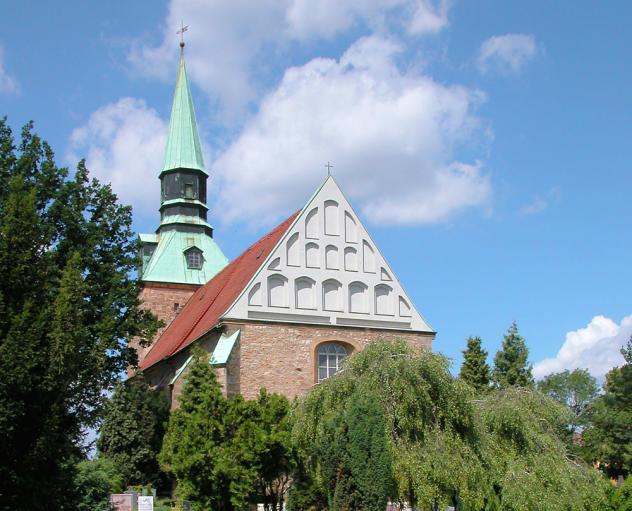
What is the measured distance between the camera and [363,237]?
2853 centimetres

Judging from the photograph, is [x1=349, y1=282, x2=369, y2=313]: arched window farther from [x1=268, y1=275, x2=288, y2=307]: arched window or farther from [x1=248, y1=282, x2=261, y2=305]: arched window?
[x1=248, y1=282, x2=261, y2=305]: arched window

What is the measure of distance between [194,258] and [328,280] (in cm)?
1356

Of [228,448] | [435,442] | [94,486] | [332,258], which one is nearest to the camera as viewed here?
[435,442]

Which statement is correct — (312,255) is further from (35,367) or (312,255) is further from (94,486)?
(35,367)

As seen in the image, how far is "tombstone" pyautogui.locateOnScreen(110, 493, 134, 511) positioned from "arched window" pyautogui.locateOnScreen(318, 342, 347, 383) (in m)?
7.04

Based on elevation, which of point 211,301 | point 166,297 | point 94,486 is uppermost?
point 166,297

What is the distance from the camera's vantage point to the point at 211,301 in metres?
31.8

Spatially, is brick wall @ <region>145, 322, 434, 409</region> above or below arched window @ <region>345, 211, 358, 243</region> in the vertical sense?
below

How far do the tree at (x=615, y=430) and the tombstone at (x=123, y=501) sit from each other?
22.0m

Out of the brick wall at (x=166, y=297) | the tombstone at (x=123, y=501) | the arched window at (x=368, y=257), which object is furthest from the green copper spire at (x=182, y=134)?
the tombstone at (x=123, y=501)

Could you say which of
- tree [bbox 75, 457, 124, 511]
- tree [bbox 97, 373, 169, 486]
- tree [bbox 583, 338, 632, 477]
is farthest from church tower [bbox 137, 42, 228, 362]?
tree [bbox 583, 338, 632, 477]

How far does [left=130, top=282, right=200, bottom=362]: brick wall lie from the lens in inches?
1515

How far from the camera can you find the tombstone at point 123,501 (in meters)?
22.8

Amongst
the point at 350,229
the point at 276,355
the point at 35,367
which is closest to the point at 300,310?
the point at 276,355
